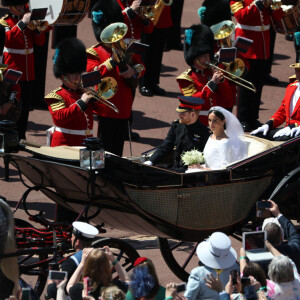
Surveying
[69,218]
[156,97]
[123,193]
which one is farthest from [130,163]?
[156,97]

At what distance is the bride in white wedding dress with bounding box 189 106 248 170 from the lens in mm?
7914

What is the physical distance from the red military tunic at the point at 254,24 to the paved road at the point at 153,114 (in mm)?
814

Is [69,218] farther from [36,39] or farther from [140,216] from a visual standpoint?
[36,39]

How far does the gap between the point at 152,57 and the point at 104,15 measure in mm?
2842

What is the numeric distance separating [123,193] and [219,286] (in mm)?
1326

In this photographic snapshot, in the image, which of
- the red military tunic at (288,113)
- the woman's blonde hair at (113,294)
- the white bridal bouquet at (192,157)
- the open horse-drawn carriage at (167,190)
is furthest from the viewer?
the red military tunic at (288,113)

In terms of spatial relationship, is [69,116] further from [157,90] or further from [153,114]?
[157,90]

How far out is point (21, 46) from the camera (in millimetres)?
10492

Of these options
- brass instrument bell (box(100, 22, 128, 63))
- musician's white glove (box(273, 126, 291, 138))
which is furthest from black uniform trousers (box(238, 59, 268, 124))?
musician's white glove (box(273, 126, 291, 138))

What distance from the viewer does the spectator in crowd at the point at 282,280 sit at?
6.17 metres

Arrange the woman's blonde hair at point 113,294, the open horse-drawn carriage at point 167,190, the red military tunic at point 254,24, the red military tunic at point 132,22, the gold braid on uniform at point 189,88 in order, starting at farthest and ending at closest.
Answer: the red military tunic at point 254,24 → the red military tunic at point 132,22 → the gold braid on uniform at point 189,88 → the open horse-drawn carriage at point 167,190 → the woman's blonde hair at point 113,294

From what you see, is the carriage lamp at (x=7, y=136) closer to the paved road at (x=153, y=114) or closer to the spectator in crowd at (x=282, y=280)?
the paved road at (x=153, y=114)

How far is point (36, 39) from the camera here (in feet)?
34.5

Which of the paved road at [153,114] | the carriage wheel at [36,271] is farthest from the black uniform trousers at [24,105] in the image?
the carriage wheel at [36,271]
